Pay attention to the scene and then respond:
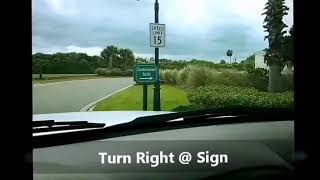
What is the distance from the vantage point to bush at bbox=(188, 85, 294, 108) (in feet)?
8.91

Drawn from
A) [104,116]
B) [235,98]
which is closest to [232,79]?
[235,98]

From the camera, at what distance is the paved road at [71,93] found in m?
2.64

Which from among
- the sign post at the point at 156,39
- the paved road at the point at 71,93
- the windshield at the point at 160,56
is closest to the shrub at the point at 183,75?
the windshield at the point at 160,56

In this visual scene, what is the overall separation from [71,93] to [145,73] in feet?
1.23

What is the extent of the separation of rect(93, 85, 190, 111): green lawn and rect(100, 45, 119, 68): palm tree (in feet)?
0.60

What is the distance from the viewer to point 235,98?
2732 mm

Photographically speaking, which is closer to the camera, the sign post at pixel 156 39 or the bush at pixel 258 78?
the sign post at pixel 156 39

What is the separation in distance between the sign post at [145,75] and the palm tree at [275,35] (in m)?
0.54

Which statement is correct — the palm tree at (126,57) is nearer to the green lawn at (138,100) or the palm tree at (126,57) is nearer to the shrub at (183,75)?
the green lawn at (138,100)

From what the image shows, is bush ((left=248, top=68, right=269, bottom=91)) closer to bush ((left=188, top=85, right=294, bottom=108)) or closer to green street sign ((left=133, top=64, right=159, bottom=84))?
bush ((left=188, top=85, right=294, bottom=108))

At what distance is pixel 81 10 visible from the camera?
8.57 feet

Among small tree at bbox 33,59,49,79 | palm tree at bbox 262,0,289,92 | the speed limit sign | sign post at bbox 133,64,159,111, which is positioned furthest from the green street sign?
palm tree at bbox 262,0,289,92
